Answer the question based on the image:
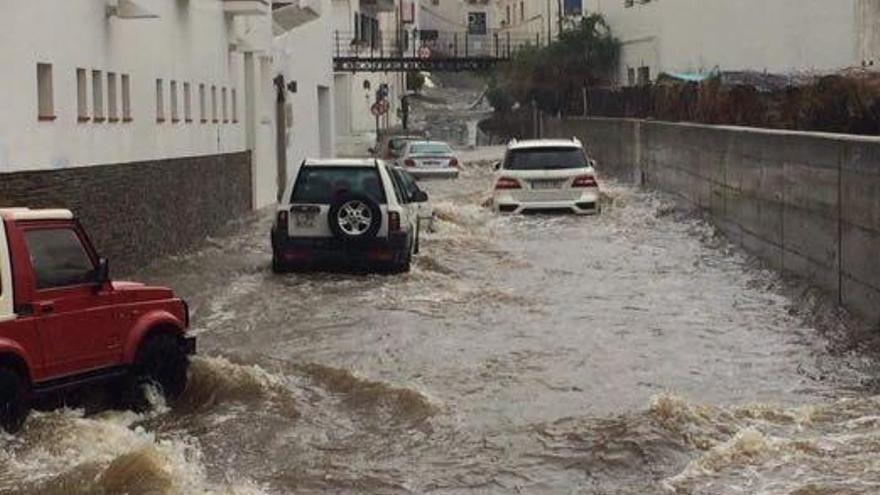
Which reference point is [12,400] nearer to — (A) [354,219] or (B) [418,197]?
(A) [354,219]

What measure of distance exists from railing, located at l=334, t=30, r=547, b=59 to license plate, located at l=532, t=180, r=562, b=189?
4478cm

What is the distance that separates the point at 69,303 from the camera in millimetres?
9414

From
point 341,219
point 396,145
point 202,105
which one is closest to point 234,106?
point 202,105

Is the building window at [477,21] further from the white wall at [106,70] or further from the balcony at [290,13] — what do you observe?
the white wall at [106,70]

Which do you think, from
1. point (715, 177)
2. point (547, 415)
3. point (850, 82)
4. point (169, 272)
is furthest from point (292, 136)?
point (547, 415)

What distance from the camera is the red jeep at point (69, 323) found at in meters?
8.91

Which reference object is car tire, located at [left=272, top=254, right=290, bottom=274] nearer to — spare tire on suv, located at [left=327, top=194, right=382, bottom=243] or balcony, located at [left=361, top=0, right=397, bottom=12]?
spare tire on suv, located at [left=327, top=194, right=382, bottom=243]

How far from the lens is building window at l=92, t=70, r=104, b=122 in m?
17.9

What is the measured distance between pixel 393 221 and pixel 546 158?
31.5ft

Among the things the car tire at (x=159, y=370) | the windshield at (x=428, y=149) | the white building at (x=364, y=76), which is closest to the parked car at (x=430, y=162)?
the windshield at (x=428, y=149)

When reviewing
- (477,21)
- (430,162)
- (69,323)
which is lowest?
(69,323)

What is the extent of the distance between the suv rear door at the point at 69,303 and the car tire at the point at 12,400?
29 cm

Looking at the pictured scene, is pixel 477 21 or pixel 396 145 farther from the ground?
pixel 477 21

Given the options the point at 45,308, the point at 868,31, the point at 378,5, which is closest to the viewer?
the point at 45,308
